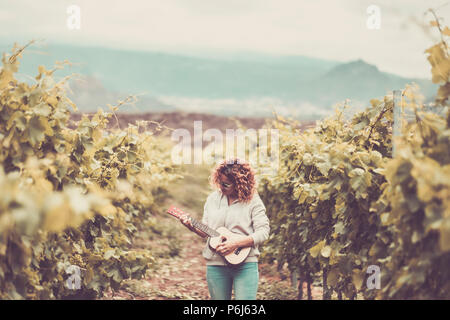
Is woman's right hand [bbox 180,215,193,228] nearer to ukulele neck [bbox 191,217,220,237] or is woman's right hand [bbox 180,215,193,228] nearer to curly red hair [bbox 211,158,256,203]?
ukulele neck [bbox 191,217,220,237]

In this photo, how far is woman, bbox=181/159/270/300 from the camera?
11.4 feet

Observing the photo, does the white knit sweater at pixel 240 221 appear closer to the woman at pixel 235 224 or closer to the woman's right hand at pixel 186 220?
the woman at pixel 235 224

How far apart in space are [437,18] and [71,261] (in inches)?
119

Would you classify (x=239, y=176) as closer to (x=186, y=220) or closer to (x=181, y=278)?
(x=186, y=220)

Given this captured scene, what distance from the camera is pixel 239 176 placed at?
358 cm

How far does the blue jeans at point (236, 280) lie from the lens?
3.46 m

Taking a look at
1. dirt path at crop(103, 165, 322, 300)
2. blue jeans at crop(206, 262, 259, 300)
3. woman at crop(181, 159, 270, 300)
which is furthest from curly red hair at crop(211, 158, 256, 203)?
dirt path at crop(103, 165, 322, 300)

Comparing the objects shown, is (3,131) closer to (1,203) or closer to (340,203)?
(1,203)

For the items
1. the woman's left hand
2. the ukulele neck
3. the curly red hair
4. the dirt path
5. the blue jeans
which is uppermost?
the curly red hair

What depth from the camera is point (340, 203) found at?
3693 millimetres

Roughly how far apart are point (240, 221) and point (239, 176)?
32 cm

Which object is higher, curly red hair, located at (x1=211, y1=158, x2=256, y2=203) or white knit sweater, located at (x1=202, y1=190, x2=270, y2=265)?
curly red hair, located at (x1=211, y1=158, x2=256, y2=203)

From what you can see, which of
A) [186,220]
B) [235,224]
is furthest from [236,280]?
[186,220]

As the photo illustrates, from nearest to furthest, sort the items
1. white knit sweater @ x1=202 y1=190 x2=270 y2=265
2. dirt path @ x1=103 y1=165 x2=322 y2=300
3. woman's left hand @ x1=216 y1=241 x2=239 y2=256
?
woman's left hand @ x1=216 y1=241 x2=239 y2=256 < white knit sweater @ x1=202 y1=190 x2=270 y2=265 < dirt path @ x1=103 y1=165 x2=322 y2=300
